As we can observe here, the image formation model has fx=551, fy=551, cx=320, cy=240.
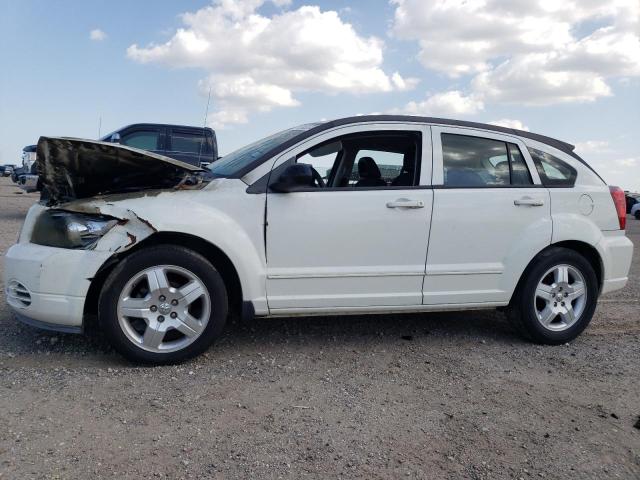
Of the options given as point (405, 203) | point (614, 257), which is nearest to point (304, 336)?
point (405, 203)

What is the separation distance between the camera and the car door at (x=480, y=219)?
419 cm

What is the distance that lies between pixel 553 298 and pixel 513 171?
3.57 feet

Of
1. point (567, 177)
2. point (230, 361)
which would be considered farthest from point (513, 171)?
point (230, 361)

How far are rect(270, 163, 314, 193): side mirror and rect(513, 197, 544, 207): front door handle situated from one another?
66.6 inches

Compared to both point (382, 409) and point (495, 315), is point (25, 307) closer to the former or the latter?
point (382, 409)

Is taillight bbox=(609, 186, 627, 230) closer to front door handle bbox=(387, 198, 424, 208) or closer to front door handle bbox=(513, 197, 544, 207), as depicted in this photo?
front door handle bbox=(513, 197, 544, 207)

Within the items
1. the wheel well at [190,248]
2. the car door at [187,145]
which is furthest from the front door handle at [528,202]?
the car door at [187,145]

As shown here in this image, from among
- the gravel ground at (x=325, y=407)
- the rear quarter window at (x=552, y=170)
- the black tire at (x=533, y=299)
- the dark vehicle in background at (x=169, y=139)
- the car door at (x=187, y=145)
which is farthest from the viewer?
the car door at (x=187, y=145)

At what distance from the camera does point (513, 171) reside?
4484mm

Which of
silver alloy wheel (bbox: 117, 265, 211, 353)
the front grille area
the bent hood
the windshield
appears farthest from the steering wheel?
the front grille area

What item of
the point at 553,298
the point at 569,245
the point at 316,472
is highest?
the point at 569,245

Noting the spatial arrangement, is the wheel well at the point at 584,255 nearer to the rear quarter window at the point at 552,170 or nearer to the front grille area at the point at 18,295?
the rear quarter window at the point at 552,170

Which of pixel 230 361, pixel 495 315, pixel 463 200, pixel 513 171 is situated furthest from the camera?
pixel 495 315

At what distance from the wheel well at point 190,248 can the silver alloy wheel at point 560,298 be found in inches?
94.8
